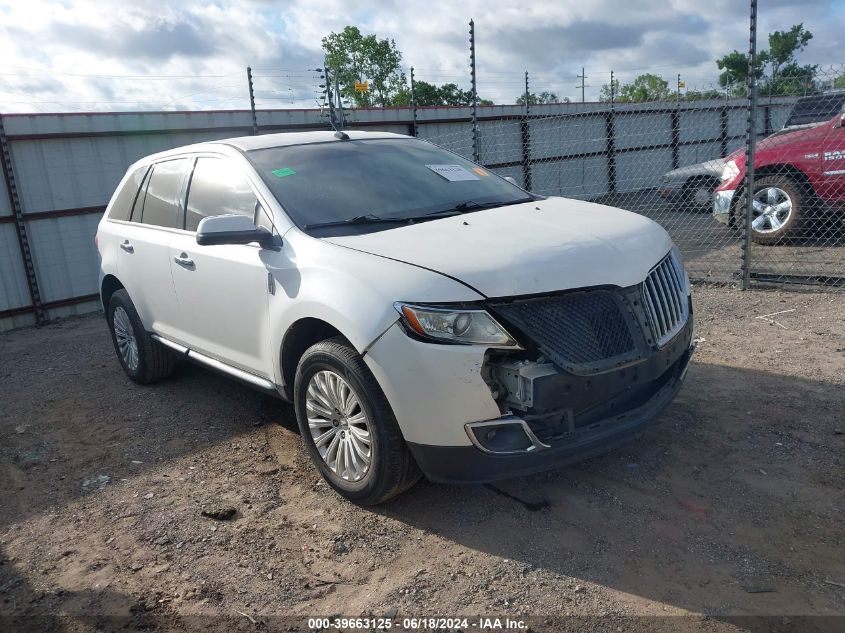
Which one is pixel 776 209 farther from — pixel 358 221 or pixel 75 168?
pixel 75 168

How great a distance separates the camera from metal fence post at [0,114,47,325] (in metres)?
8.58

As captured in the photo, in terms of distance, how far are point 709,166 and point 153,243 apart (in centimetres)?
980

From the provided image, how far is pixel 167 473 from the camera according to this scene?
13.7 feet

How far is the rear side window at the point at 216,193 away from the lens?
413 cm

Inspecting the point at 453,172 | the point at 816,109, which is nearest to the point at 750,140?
the point at 816,109

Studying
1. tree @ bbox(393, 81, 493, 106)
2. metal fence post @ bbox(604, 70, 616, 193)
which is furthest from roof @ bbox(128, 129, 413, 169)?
tree @ bbox(393, 81, 493, 106)

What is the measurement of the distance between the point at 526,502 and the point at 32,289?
25.7 ft

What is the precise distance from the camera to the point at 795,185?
8.52m

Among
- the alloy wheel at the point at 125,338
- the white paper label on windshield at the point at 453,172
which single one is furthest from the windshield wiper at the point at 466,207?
the alloy wheel at the point at 125,338

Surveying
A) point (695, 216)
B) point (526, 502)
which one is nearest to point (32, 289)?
point (526, 502)

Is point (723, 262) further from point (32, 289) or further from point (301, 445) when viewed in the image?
point (32, 289)

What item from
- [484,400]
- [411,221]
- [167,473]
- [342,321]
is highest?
[411,221]

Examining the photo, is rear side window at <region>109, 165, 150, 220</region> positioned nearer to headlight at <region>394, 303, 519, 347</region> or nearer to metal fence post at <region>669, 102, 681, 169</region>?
headlight at <region>394, 303, 519, 347</region>

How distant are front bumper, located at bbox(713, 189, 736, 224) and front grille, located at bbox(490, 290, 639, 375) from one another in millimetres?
6650
